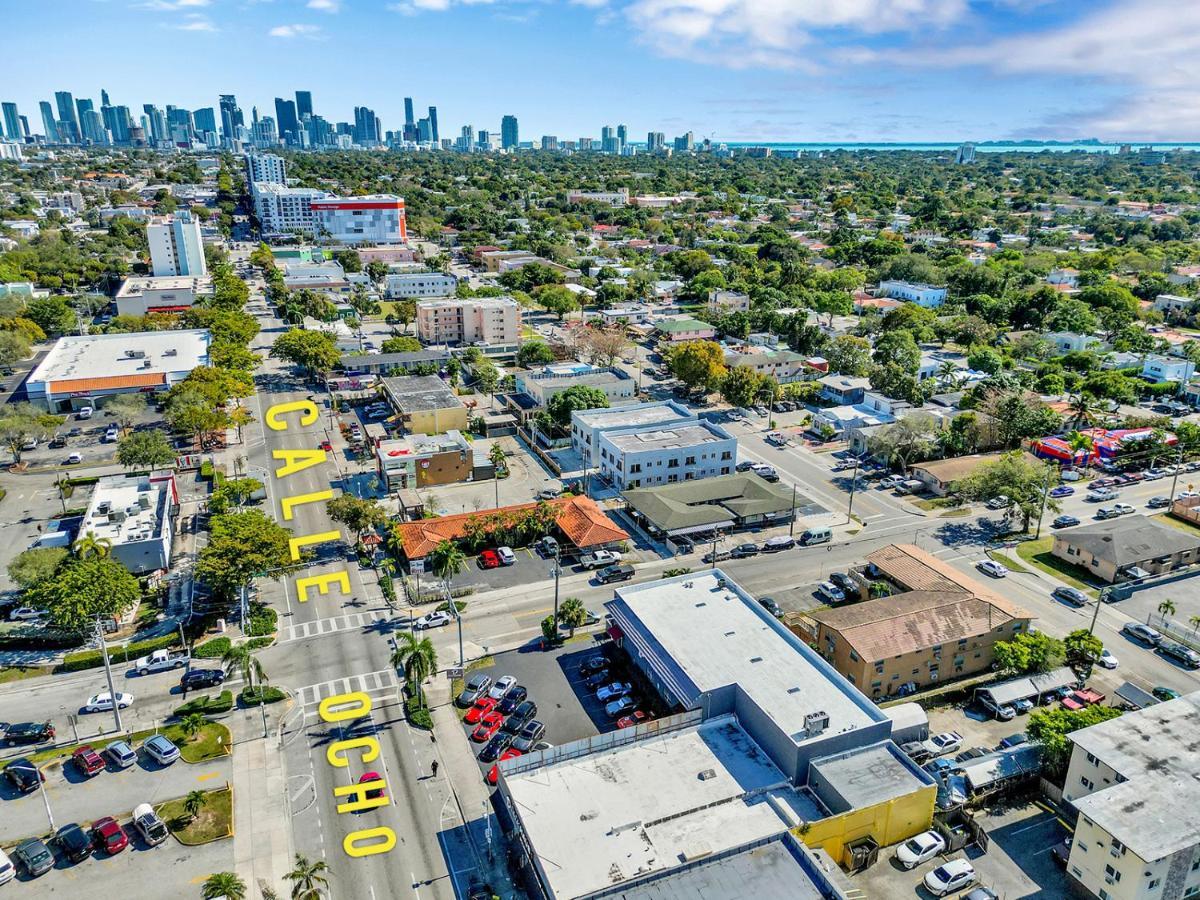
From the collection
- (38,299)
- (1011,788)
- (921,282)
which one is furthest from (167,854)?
(921,282)

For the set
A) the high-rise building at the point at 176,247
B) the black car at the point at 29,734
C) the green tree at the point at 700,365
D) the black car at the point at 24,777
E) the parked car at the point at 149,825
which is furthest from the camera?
the high-rise building at the point at 176,247

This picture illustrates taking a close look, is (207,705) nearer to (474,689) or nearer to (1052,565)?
(474,689)

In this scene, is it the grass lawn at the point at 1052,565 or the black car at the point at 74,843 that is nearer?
the black car at the point at 74,843

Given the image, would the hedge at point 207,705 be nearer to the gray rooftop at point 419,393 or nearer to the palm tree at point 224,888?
the palm tree at point 224,888

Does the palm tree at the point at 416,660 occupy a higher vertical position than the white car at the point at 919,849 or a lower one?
higher

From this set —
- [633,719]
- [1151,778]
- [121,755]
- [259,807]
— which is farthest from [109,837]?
[1151,778]

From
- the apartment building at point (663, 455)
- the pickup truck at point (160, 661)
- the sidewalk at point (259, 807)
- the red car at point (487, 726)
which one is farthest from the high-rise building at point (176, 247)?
the red car at point (487, 726)

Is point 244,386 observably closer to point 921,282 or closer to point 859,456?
point 859,456

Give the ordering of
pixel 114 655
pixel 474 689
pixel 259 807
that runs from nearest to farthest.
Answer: pixel 259 807, pixel 474 689, pixel 114 655
